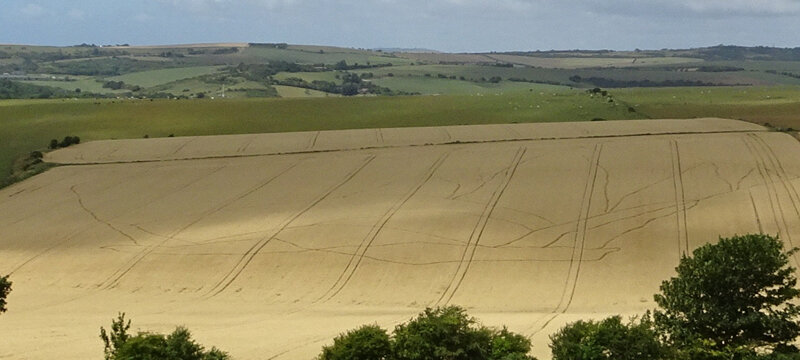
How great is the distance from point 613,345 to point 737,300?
461 cm

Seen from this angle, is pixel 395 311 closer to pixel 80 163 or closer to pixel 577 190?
pixel 577 190

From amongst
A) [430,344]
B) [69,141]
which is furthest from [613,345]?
[69,141]

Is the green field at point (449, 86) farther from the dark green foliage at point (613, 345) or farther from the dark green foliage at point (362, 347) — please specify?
the dark green foliage at point (613, 345)

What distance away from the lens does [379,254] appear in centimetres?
4494

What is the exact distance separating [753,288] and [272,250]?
994 inches

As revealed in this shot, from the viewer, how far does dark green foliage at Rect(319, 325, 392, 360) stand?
24.4 m

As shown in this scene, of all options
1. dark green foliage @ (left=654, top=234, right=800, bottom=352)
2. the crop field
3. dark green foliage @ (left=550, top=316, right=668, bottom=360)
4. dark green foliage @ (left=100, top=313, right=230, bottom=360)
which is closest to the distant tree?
the crop field

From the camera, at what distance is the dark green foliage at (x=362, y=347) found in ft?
80.2

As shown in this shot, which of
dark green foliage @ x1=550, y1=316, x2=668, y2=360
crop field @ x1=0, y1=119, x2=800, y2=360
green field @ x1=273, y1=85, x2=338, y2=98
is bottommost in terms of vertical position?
dark green foliage @ x1=550, y1=316, x2=668, y2=360

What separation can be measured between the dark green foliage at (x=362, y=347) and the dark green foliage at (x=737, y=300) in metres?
7.56

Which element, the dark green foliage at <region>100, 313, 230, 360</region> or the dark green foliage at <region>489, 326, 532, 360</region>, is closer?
the dark green foliage at <region>100, 313, 230, 360</region>

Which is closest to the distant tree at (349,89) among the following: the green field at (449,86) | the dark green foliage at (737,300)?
the green field at (449,86)

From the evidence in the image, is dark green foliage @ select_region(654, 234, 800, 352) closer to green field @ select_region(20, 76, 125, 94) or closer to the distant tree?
the distant tree

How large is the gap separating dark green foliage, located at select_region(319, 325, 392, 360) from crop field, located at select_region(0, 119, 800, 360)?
4.77 meters
